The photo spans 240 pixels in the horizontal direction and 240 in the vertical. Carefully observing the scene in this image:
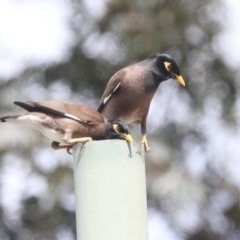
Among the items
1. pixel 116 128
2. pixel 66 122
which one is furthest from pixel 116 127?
pixel 66 122

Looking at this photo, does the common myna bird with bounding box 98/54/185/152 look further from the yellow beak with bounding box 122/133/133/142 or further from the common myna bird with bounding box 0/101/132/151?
the yellow beak with bounding box 122/133/133/142

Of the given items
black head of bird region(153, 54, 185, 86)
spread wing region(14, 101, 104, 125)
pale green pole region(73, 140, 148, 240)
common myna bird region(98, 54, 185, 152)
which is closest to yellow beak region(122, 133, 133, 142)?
pale green pole region(73, 140, 148, 240)

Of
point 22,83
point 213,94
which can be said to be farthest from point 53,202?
point 213,94

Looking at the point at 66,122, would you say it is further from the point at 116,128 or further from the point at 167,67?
the point at 167,67

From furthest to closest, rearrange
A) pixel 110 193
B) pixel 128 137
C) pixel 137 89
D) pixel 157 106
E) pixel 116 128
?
pixel 157 106 < pixel 137 89 < pixel 116 128 < pixel 128 137 < pixel 110 193

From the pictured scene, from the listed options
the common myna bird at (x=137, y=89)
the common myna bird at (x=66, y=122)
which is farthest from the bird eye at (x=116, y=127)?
the common myna bird at (x=137, y=89)

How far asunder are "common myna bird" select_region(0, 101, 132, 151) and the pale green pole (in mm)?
827

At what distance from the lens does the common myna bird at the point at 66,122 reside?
4113 mm

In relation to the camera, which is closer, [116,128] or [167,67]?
[116,128]

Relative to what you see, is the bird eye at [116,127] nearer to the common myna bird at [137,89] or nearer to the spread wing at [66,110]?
the spread wing at [66,110]

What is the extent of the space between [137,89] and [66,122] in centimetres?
97

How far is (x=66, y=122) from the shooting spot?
163 inches

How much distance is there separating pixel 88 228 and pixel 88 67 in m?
6.01

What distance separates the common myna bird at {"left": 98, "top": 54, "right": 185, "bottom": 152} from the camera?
4.99 meters
